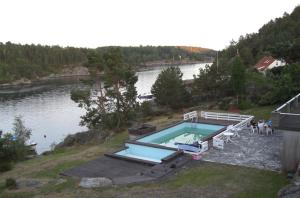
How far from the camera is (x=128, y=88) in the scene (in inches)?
1518

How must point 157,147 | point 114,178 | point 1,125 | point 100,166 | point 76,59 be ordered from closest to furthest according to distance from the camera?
point 114,178
point 100,166
point 157,147
point 1,125
point 76,59

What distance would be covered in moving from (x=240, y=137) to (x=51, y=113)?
4119 centimetres

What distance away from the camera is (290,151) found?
49.3 feet

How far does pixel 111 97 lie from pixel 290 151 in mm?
25371

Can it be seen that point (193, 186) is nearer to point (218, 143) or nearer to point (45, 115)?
point (218, 143)

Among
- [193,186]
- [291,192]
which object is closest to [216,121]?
[193,186]

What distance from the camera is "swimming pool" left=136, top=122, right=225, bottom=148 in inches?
947

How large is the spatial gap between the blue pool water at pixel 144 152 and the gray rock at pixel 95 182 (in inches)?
177

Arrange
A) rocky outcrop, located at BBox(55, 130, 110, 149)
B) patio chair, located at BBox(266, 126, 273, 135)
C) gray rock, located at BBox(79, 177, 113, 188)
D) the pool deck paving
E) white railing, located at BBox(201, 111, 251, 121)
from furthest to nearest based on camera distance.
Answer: rocky outcrop, located at BBox(55, 130, 110, 149) < white railing, located at BBox(201, 111, 251, 121) < patio chair, located at BBox(266, 126, 273, 135) < the pool deck paving < gray rock, located at BBox(79, 177, 113, 188)

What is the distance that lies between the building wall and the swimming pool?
28.2ft

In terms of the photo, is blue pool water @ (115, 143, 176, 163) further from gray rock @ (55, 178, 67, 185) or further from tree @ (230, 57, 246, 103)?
tree @ (230, 57, 246, 103)

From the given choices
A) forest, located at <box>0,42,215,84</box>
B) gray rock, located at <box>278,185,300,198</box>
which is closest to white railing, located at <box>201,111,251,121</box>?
gray rock, located at <box>278,185,300,198</box>

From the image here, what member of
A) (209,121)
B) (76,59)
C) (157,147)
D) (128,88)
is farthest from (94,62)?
(76,59)

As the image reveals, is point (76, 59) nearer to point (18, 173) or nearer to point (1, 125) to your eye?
point (1, 125)
